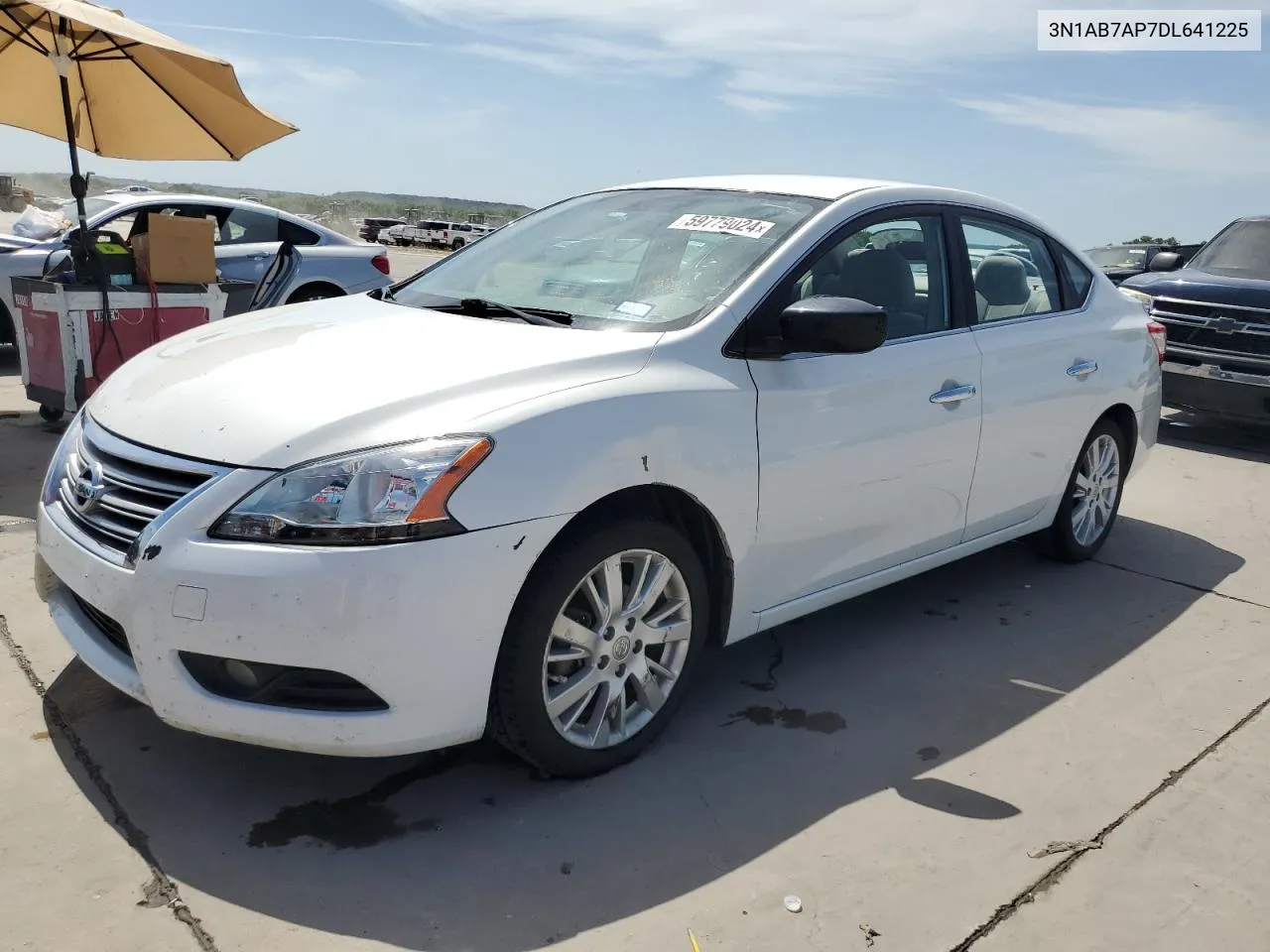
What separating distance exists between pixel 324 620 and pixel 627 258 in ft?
5.74

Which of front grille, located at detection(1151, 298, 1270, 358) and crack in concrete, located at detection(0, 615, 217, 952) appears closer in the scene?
crack in concrete, located at detection(0, 615, 217, 952)

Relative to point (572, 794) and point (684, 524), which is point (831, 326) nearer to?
point (684, 524)

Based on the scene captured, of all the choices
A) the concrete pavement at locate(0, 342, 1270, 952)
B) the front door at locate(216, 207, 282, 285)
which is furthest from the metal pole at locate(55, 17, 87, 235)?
the concrete pavement at locate(0, 342, 1270, 952)

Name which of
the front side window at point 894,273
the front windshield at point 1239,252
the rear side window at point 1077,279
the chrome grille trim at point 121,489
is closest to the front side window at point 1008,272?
the rear side window at point 1077,279

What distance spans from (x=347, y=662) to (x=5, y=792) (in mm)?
1103

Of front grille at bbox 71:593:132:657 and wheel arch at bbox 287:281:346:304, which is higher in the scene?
wheel arch at bbox 287:281:346:304

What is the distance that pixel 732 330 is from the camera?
10.9 feet

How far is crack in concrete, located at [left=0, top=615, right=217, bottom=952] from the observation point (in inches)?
97.1

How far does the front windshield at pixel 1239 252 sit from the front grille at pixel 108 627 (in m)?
8.68

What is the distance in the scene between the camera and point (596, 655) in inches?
120

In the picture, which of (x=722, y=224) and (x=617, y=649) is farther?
(x=722, y=224)

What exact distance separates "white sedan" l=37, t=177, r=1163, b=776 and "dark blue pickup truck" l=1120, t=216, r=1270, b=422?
457cm

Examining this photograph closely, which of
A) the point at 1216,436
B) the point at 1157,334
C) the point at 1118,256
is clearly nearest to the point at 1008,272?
the point at 1157,334

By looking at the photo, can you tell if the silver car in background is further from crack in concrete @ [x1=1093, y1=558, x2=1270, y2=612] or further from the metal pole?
crack in concrete @ [x1=1093, y1=558, x2=1270, y2=612]
